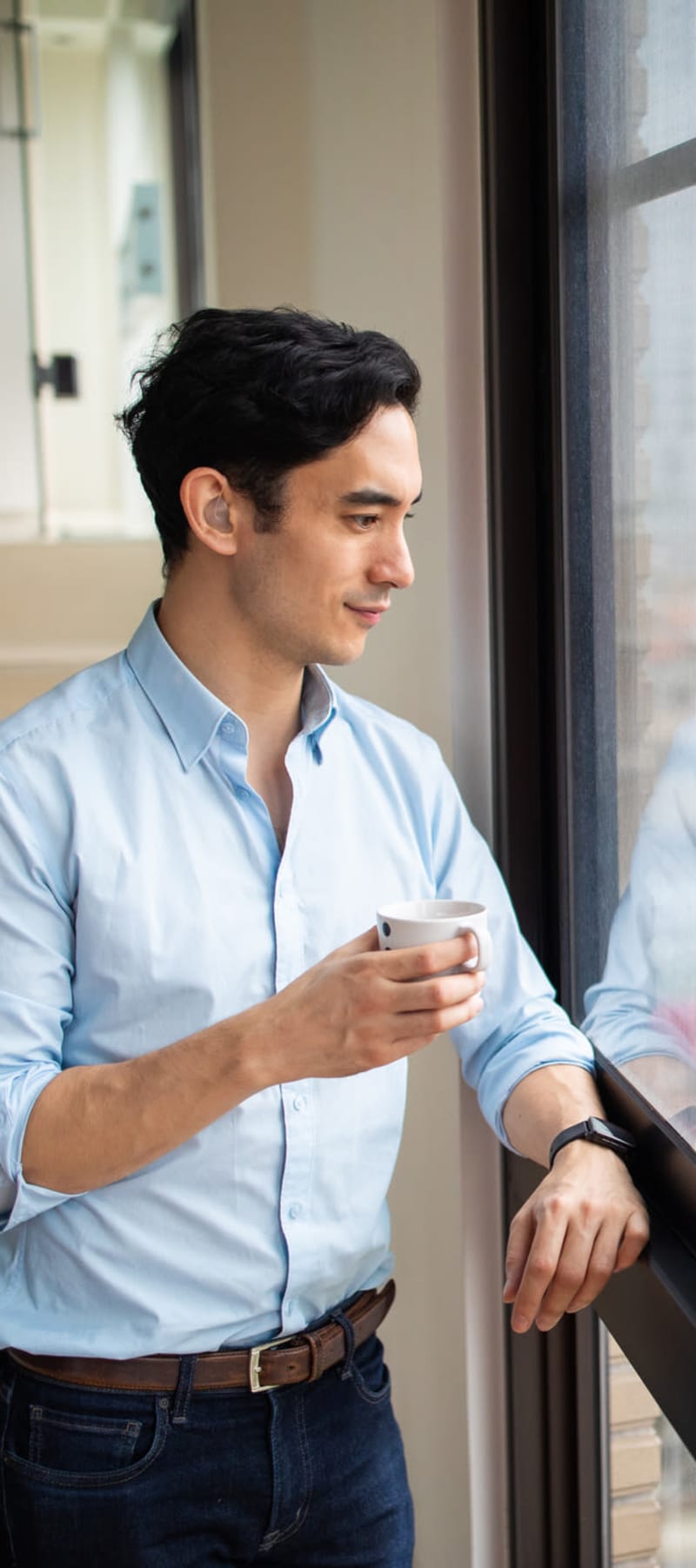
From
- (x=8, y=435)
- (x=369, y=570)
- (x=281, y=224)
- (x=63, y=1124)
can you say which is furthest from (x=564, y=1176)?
(x=8, y=435)

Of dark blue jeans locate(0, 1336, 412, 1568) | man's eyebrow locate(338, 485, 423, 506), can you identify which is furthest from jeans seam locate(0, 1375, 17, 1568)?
man's eyebrow locate(338, 485, 423, 506)

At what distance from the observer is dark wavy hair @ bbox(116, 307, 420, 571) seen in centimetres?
131

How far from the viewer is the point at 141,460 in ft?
4.84

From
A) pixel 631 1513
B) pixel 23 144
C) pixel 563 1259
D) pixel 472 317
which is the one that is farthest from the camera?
pixel 23 144

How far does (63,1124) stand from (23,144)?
2394 millimetres

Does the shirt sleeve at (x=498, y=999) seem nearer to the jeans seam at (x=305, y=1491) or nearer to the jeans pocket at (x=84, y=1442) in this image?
the jeans seam at (x=305, y=1491)

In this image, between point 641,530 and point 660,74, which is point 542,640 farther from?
point 660,74

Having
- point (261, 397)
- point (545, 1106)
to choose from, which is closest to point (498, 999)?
point (545, 1106)

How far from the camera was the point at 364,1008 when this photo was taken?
1045 millimetres

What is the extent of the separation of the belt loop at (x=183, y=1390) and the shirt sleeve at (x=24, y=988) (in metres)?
0.20

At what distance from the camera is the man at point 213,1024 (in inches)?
49.5

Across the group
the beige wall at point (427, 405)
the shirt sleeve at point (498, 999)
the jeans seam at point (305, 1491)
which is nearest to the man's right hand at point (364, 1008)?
the shirt sleeve at point (498, 999)

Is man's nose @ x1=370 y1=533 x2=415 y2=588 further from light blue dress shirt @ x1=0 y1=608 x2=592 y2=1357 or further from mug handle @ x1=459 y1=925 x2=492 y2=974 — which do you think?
mug handle @ x1=459 y1=925 x2=492 y2=974

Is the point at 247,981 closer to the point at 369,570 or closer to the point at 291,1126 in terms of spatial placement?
the point at 291,1126
